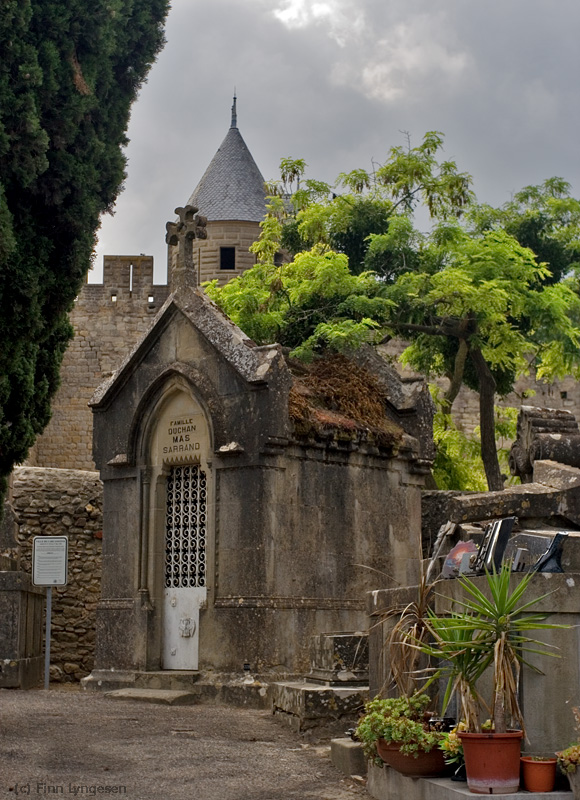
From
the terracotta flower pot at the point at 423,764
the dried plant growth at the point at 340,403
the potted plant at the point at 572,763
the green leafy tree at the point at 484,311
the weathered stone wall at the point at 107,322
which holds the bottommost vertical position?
the terracotta flower pot at the point at 423,764

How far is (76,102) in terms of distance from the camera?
10531 mm

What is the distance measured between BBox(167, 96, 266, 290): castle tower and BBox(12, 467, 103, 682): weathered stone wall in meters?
15.3

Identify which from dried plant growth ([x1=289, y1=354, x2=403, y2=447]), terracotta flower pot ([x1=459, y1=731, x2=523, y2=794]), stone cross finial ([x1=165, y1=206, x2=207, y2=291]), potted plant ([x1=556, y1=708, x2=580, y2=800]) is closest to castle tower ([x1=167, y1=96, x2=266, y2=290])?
stone cross finial ([x1=165, y1=206, x2=207, y2=291])

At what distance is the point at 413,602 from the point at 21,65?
608cm

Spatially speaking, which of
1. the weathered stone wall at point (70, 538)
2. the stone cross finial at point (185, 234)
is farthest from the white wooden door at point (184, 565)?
the weathered stone wall at point (70, 538)

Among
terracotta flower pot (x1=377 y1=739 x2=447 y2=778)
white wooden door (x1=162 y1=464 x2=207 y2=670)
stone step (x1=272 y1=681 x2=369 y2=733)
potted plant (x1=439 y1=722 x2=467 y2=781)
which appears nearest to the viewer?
potted plant (x1=439 y1=722 x2=467 y2=781)

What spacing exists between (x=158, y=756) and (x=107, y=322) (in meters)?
26.7

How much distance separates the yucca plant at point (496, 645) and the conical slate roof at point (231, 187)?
2752cm

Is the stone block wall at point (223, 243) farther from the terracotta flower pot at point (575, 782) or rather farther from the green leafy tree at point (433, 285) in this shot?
the terracotta flower pot at point (575, 782)

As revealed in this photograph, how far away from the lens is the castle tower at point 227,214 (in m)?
32.2

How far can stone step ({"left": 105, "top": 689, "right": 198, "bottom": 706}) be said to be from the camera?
1094 centimetres

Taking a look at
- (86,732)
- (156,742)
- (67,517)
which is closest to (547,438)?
(156,742)

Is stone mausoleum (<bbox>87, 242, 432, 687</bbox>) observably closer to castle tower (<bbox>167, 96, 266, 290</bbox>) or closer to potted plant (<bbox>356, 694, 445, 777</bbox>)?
potted plant (<bbox>356, 694, 445, 777</bbox>)

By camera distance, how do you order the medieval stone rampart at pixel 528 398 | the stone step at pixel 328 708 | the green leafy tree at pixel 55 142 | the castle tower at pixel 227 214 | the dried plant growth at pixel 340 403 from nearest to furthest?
the stone step at pixel 328 708 < the green leafy tree at pixel 55 142 < the dried plant growth at pixel 340 403 < the castle tower at pixel 227 214 < the medieval stone rampart at pixel 528 398
